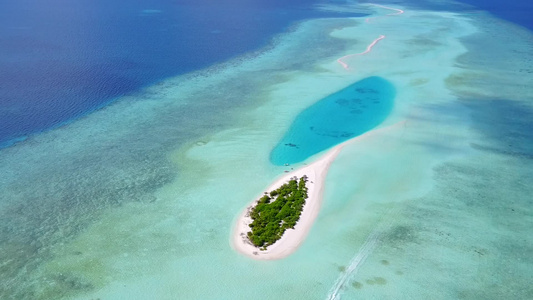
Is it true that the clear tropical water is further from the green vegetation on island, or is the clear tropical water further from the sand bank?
the green vegetation on island

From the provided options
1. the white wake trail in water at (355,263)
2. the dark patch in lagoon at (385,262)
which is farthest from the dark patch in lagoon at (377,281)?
the dark patch in lagoon at (385,262)

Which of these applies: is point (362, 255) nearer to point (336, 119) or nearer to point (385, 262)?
point (385, 262)

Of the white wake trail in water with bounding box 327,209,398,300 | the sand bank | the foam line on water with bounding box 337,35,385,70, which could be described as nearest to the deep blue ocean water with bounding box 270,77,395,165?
the sand bank

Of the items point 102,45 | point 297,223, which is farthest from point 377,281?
point 102,45

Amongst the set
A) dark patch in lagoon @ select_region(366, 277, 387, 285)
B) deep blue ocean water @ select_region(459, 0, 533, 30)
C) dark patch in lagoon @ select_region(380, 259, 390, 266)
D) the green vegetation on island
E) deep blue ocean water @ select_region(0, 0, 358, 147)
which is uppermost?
deep blue ocean water @ select_region(459, 0, 533, 30)

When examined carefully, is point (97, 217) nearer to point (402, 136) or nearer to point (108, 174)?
point (108, 174)

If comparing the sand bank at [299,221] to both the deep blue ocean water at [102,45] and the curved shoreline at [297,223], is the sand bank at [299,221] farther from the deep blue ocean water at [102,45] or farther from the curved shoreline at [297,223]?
the deep blue ocean water at [102,45]
